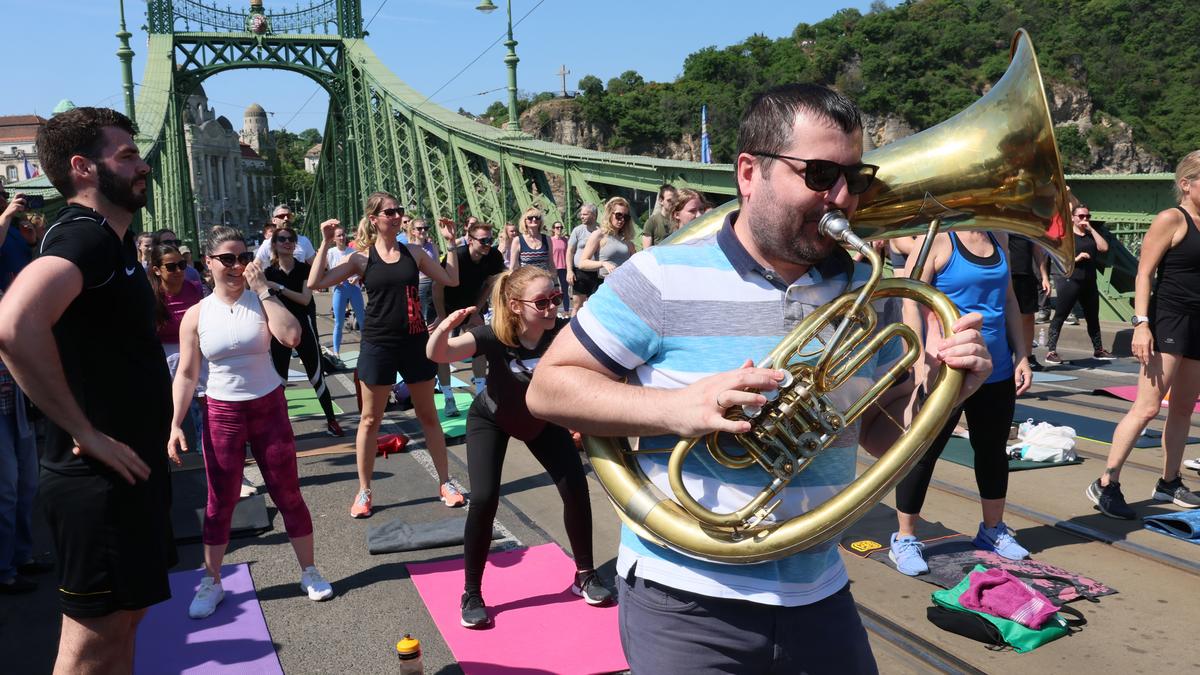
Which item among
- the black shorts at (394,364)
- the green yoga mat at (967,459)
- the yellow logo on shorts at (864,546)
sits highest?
the black shorts at (394,364)

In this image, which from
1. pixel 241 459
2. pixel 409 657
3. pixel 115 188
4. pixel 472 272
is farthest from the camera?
pixel 472 272

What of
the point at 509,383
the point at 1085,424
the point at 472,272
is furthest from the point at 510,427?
the point at 1085,424

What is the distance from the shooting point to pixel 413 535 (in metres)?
4.94

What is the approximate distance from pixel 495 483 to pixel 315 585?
104cm

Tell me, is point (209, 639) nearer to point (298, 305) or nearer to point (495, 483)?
point (495, 483)

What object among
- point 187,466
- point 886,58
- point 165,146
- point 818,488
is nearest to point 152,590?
point 818,488

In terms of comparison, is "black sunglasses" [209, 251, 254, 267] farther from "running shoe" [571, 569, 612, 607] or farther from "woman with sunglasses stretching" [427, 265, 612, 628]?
"running shoe" [571, 569, 612, 607]

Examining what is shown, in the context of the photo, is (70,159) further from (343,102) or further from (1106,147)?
(1106,147)

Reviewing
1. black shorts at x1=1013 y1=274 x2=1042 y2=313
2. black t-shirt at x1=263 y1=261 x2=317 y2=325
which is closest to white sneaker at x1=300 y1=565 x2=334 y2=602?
black t-shirt at x1=263 y1=261 x2=317 y2=325

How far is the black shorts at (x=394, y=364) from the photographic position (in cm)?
532

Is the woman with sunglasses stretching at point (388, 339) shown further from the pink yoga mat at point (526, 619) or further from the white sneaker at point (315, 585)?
the white sneaker at point (315, 585)

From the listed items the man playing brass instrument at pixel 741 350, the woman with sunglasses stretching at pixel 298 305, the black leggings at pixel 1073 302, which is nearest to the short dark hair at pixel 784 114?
the man playing brass instrument at pixel 741 350

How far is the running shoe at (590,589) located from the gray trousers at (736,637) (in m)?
2.23

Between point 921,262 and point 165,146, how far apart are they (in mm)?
28941
